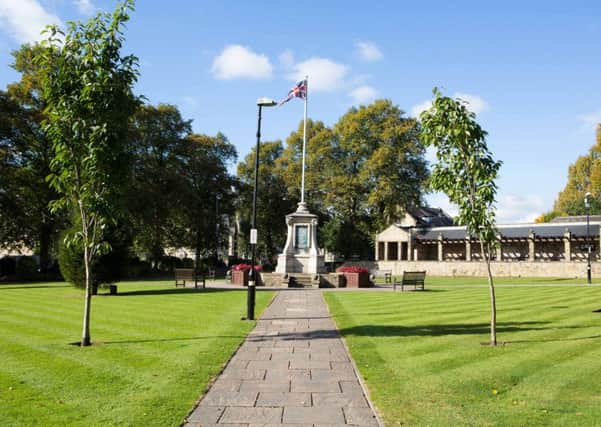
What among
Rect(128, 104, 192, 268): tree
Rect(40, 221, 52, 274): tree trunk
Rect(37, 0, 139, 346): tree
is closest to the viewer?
Rect(37, 0, 139, 346): tree

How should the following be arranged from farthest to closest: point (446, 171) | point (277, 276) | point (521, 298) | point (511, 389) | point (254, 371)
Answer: point (277, 276), point (521, 298), point (446, 171), point (254, 371), point (511, 389)

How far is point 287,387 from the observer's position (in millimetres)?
7602

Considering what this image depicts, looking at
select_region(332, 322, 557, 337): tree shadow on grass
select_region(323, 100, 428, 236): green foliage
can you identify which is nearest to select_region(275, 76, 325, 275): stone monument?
select_region(332, 322, 557, 337): tree shadow on grass

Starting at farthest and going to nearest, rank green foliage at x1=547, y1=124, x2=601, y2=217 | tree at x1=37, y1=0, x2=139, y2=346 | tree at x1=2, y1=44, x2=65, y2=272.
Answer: green foliage at x1=547, y1=124, x2=601, y2=217
tree at x1=2, y1=44, x2=65, y2=272
tree at x1=37, y1=0, x2=139, y2=346

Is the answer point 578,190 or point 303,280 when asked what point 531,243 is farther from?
point 303,280

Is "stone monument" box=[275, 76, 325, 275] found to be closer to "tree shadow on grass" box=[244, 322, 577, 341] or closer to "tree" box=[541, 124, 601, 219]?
"tree shadow on grass" box=[244, 322, 577, 341]

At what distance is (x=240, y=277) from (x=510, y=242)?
4022 centimetres

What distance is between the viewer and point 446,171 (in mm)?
11992

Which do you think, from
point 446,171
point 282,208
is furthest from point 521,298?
point 282,208

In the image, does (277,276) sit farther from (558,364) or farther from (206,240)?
(206,240)

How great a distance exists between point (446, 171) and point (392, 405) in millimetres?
6785

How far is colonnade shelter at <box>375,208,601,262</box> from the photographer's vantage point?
55188mm

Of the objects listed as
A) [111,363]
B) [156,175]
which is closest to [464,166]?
[111,363]

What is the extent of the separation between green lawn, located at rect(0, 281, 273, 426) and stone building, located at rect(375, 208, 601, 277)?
1438 inches
